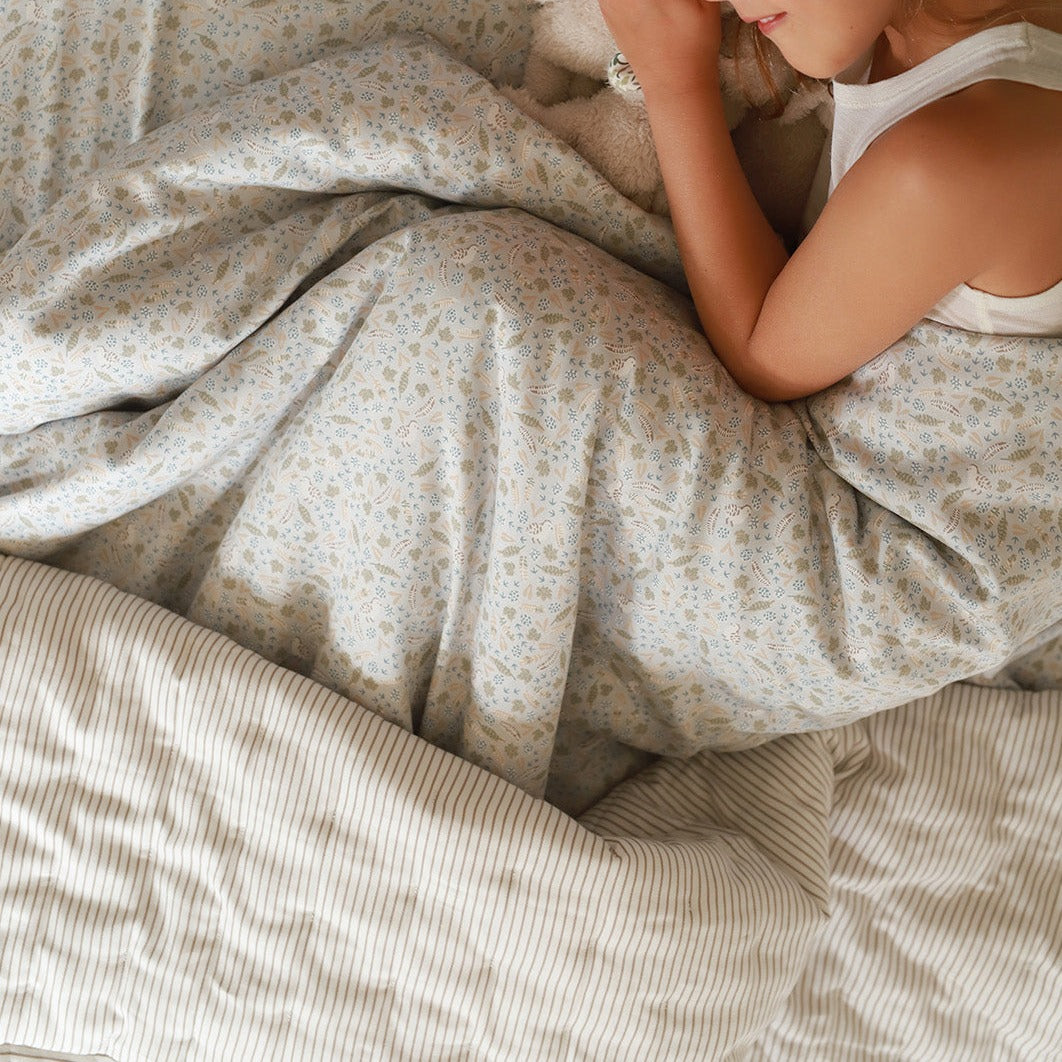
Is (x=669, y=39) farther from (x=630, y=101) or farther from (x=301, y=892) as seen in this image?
(x=301, y=892)

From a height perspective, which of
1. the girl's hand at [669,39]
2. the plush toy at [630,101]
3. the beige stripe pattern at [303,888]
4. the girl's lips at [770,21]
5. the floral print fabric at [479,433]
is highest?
the girl's lips at [770,21]

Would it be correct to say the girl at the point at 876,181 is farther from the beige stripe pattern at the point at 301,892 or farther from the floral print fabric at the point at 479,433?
the beige stripe pattern at the point at 301,892

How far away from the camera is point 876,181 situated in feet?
2.47

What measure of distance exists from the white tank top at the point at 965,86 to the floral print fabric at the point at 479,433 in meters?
0.02

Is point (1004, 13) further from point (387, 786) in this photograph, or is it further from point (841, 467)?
point (387, 786)

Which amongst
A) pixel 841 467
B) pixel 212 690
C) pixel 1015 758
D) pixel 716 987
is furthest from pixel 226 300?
pixel 1015 758

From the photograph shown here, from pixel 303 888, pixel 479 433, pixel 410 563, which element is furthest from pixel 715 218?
pixel 303 888

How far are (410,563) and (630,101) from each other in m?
0.43

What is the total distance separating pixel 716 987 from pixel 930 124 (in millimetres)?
686

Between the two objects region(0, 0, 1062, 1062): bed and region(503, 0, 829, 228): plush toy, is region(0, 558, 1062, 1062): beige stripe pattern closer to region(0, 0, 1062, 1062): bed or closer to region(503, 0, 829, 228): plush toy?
region(0, 0, 1062, 1062): bed

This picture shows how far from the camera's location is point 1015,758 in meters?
1.07

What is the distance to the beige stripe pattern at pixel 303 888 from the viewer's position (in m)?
0.91

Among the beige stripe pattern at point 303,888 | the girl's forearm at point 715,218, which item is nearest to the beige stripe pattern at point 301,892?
the beige stripe pattern at point 303,888

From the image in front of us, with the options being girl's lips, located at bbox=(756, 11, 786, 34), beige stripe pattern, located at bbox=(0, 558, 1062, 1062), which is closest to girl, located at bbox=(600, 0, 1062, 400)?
girl's lips, located at bbox=(756, 11, 786, 34)
